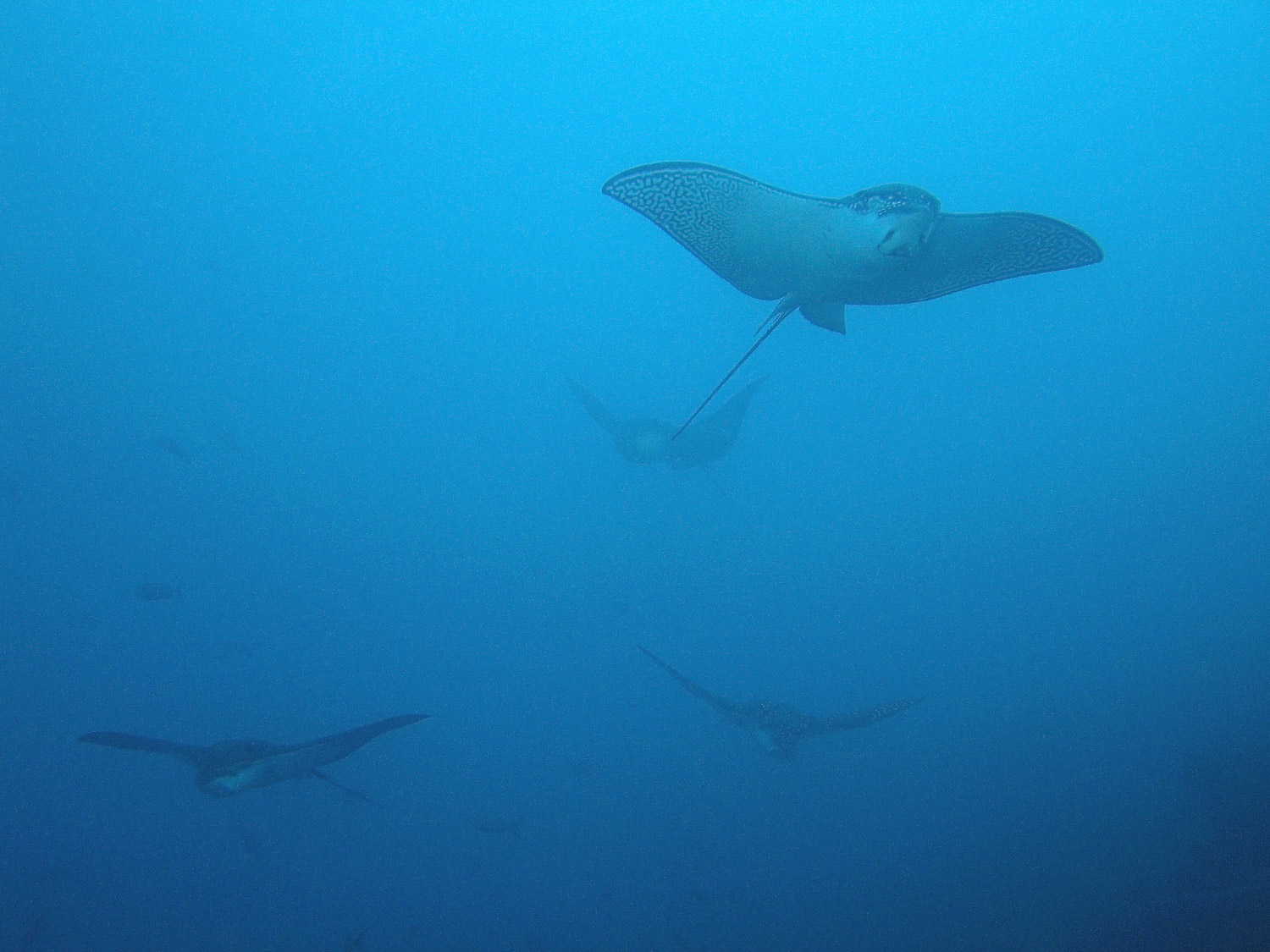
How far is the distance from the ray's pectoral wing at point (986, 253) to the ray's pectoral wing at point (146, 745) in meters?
7.71

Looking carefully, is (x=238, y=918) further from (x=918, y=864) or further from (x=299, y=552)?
(x=918, y=864)

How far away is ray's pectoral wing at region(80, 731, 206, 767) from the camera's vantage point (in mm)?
6586

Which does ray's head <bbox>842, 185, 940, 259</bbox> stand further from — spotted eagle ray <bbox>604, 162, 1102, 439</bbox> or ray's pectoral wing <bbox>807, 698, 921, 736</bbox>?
ray's pectoral wing <bbox>807, 698, 921, 736</bbox>

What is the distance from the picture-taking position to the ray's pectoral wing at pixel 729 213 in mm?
4113

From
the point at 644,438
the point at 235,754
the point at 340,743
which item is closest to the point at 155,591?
the point at 235,754

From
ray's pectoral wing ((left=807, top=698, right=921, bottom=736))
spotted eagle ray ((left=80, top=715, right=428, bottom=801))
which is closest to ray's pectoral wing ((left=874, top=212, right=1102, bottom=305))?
ray's pectoral wing ((left=807, top=698, right=921, bottom=736))

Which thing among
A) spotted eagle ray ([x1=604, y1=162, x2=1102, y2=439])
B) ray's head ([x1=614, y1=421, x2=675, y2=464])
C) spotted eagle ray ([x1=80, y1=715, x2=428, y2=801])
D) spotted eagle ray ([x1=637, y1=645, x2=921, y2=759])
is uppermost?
spotted eagle ray ([x1=604, y1=162, x2=1102, y2=439])

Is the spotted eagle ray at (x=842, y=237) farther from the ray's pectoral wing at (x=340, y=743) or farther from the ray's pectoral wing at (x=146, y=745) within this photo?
the ray's pectoral wing at (x=146, y=745)

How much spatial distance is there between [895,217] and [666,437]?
7.22m

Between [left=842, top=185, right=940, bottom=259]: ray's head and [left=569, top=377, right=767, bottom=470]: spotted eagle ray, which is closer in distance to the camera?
[left=842, top=185, right=940, bottom=259]: ray's head

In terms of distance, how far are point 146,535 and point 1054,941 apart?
25.5 meters

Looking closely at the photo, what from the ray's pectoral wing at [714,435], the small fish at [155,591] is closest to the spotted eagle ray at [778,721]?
the ray's pectoral wing at [714,435]

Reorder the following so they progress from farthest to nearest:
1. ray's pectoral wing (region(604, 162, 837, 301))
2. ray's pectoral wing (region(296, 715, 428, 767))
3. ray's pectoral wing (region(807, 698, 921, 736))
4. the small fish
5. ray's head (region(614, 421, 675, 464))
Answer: ray's head (region(614, 421, 675, 464)) → the small fish → ray's pectoral wing (region(807, 698, 921, 736)) → ray's pectoral wing (region(296, 715, 428, 767)) → ray's pectoral wing (region(604, 162, 837, 301))

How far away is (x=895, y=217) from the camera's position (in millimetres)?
3809
